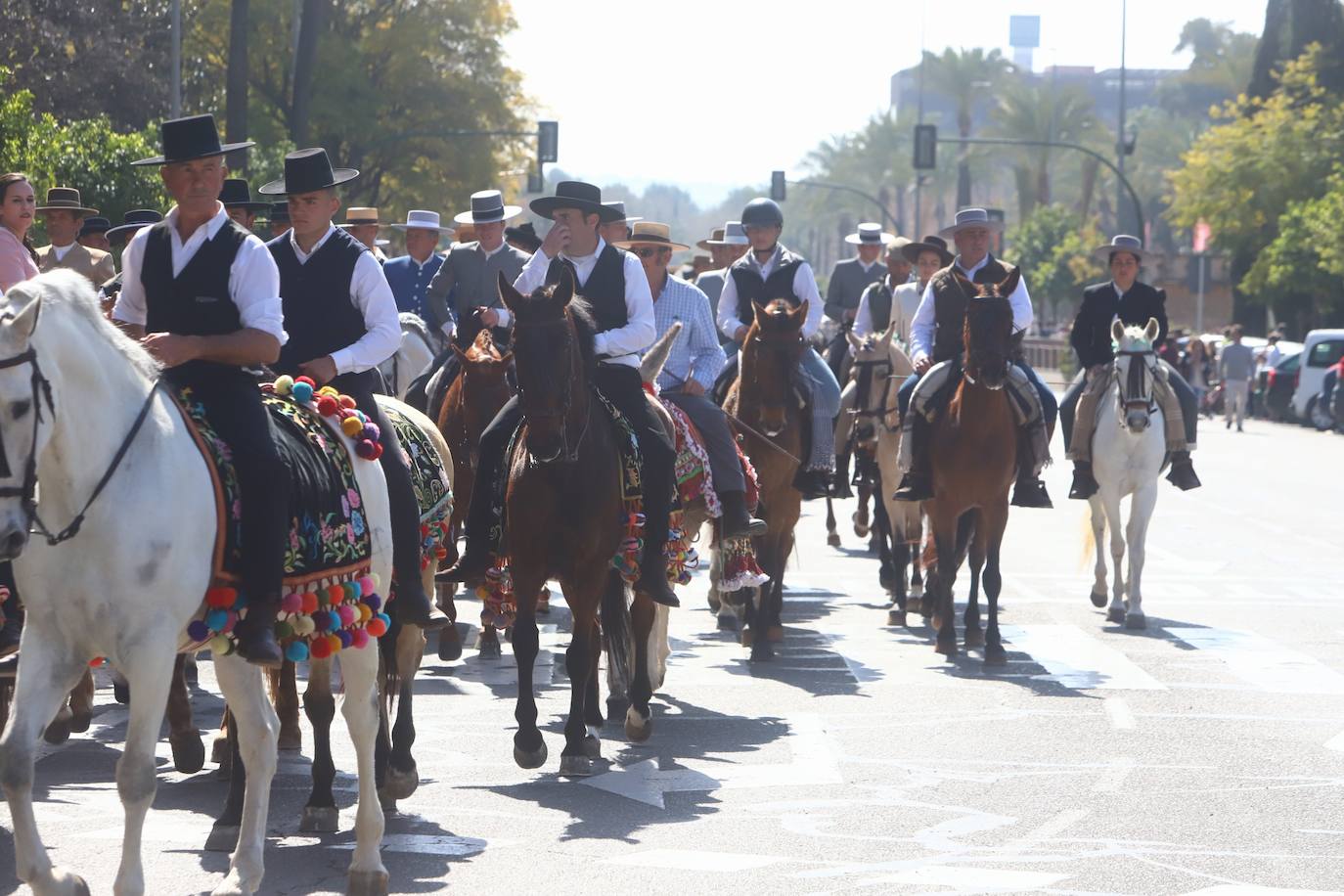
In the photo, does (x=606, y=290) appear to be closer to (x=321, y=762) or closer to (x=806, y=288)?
(x=321, y=762)

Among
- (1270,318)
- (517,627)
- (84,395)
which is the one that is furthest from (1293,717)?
(1270,318)

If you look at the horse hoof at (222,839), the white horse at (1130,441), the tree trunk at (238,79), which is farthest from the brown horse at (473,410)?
the tree trunk at (238,79)

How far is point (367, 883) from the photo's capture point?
7.19m

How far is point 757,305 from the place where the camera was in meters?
13.0

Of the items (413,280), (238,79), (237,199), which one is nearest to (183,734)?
(237,199)

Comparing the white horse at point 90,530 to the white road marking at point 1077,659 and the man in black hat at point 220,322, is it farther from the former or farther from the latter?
the white road marking at point 1077,659

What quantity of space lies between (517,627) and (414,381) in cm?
585

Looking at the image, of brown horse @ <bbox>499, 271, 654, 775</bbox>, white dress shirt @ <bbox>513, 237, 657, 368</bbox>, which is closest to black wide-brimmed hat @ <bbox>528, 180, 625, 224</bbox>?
white dress shirt @ <bbox>513, 237, 657, 368</bbox>

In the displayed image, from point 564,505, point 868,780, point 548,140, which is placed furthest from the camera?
point 548,140

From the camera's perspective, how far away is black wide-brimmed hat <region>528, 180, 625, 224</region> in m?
10.5

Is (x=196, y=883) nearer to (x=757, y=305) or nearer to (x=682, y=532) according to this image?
(x=682, y=532)

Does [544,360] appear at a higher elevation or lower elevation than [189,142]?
lower

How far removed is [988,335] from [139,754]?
7.51m

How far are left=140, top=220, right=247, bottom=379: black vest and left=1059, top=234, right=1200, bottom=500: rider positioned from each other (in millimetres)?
9739
